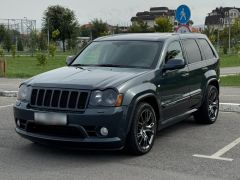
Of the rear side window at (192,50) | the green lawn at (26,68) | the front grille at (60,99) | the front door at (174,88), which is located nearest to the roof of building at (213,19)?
the green lawn at (26,68)

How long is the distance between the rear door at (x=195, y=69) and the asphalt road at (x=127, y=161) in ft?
2.23

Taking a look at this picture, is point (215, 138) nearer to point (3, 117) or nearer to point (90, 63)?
point (90, 63)

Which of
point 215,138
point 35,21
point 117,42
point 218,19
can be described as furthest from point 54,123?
point 218,19

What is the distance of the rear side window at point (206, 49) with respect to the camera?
8140 millimetres

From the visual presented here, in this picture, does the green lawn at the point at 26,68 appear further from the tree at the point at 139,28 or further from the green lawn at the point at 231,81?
the tree at the point at 139,28

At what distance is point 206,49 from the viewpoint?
8258mm

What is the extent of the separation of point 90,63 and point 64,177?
237 cm

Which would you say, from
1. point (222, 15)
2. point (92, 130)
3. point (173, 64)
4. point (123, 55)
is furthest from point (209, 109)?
point (222, 15)

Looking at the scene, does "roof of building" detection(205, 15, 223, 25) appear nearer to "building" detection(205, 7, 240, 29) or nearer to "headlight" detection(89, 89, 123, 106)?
"building" detection(205, 7, 240, 29)

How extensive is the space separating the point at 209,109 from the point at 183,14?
663cm

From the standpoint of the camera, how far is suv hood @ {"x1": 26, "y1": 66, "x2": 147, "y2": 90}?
5578mm

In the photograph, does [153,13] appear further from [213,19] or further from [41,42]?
[41,42]

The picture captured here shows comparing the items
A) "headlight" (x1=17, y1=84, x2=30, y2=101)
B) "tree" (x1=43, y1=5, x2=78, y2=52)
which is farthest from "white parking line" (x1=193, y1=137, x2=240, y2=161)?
"tree" (x1=43, y1=5, x2=78, y2=52)

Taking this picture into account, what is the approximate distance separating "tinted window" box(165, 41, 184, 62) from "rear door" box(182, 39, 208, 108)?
0.23 meters
